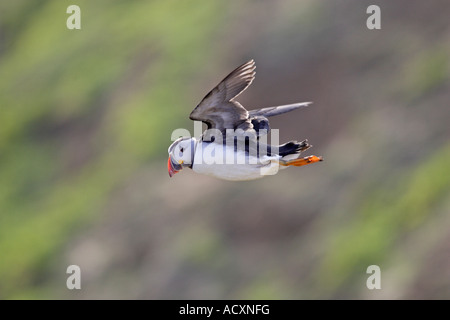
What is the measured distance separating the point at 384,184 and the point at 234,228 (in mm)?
3147

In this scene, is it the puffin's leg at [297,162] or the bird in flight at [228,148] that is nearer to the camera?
the bird in flight at [228,148]

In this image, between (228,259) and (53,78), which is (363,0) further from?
(53,78)

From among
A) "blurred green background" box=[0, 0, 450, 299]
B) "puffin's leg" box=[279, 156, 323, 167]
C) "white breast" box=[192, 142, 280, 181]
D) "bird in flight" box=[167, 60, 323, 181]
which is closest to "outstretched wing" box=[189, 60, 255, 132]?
"bird in flight" box=[167, 60, 323, 181]

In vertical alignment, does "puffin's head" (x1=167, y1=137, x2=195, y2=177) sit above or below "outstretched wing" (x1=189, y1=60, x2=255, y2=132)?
below

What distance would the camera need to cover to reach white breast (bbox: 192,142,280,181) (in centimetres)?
1196

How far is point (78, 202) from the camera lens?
85.2ft

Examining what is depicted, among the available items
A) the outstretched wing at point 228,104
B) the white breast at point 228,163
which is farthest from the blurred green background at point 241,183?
the outstretched wing at point 228,104

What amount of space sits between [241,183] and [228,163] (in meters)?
9.94

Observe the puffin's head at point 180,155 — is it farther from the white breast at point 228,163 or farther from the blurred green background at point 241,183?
the blurred green background at point 241,183

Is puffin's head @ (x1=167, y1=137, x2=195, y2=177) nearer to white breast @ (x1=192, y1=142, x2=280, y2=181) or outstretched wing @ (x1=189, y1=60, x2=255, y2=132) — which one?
white breast @ (x1=192, y1=142, x2=280, y2=181)

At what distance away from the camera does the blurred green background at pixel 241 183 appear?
20125 mm

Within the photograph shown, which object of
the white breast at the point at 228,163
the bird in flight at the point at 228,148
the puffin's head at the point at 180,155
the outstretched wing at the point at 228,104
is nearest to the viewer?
the outstretched wing at the point at 228,104

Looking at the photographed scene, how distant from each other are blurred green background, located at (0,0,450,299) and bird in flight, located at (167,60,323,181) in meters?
6.85

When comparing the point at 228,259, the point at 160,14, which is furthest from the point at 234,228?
the point at 160,14
